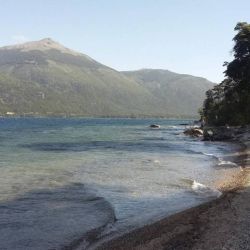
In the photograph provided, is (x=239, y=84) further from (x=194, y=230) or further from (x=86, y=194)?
(x=194, y=230)

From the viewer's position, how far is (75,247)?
53.8ft

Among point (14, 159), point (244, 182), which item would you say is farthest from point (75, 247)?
point (14, 159)

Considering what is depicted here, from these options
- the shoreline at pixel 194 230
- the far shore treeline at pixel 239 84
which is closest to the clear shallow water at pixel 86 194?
the shoreline at pixel 194 230

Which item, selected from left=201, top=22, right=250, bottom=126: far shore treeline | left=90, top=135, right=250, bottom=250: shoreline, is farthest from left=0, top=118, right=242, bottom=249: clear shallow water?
left=201, top=22, right=250, bottom=126: far shore treeline

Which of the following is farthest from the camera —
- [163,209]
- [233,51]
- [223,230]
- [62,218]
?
[233,51]

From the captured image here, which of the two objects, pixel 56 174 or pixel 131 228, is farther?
pixel 56 174

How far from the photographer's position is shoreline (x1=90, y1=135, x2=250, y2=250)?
14.9 metres

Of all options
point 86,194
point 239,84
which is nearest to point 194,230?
point 86,194

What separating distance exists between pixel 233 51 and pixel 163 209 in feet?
203

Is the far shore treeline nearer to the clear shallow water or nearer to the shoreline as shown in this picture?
the clear shallow water

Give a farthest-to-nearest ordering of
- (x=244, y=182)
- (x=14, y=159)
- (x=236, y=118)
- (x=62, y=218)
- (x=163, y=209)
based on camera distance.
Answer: (x=236, y=118), (x=14, y=159), (x=244, y=182), (x=163, y=209), (x=62, y=218)

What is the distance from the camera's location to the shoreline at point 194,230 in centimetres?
1495

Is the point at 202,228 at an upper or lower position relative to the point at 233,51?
lower

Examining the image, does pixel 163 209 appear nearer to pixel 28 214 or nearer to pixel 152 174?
pixel 28 214
